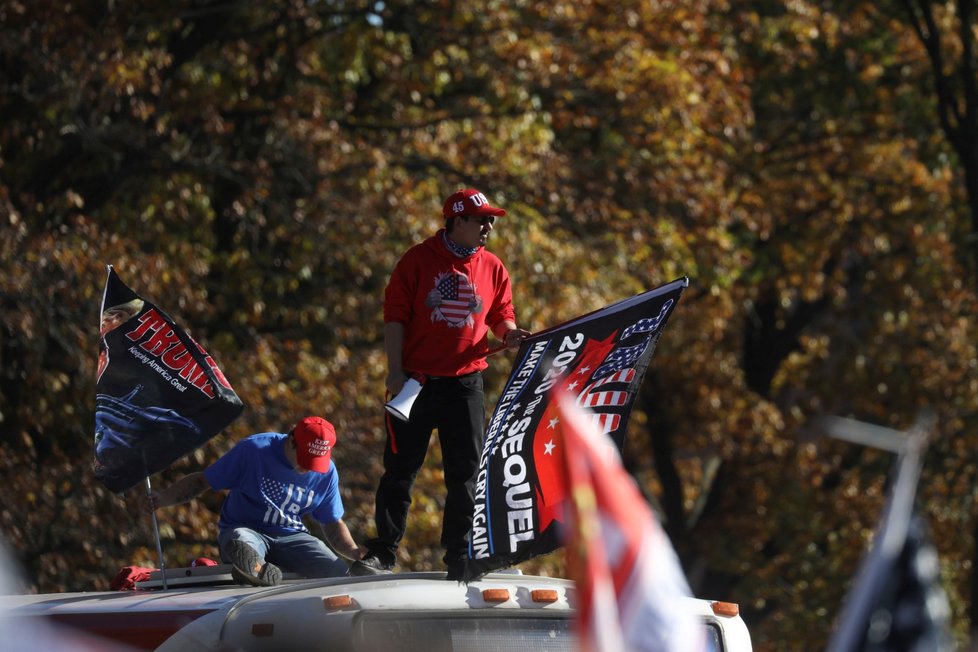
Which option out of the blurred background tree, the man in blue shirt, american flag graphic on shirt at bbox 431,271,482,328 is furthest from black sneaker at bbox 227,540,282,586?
the blurred background tree

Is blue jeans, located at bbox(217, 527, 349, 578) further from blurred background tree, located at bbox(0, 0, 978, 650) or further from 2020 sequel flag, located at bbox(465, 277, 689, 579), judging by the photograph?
blurred background tree, located at bbox(0, 0, 978, 650)

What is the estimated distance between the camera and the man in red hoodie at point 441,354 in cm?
684

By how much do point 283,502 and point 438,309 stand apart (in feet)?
3.55

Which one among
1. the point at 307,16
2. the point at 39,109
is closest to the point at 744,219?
the point at 307,16

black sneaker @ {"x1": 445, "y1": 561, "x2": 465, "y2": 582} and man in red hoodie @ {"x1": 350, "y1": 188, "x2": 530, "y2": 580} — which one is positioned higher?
man in red hoodie @ {"x1": 350, "y1": 188, "x2": 530, "y2": 580}

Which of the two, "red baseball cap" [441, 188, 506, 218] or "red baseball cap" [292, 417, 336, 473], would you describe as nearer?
"red baseball cap" [441, 188, 506, 218]

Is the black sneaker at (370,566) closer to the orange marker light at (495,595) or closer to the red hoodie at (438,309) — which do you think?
the red hoodie at (438,309)

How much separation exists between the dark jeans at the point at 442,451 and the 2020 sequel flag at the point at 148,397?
39.3 inches

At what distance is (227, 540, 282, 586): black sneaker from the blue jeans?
364 millimetres

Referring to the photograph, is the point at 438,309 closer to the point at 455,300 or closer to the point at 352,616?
the point at 455,300

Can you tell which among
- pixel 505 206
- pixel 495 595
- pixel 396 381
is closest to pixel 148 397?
pixel 396 381

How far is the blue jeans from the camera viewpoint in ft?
22.9

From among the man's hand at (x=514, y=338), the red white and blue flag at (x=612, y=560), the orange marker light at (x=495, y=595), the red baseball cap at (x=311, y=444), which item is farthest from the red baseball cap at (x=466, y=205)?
the red white and blue flag at (x=612, y=560)

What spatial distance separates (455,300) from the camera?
693cm
